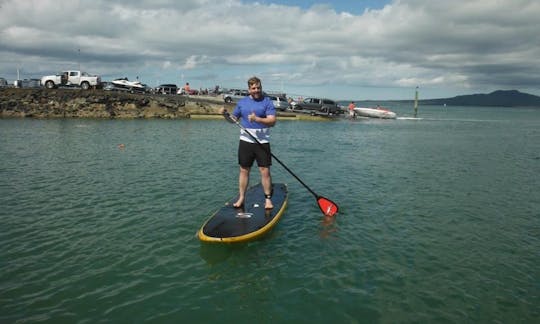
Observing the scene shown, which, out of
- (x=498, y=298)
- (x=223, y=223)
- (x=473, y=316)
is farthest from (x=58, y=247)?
(x=498, y=298)

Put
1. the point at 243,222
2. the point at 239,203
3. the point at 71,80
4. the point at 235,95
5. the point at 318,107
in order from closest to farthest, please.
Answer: the point at 243,222, the point at 239,203, the point at 71,80, the point at 318,107, the point at 235,95

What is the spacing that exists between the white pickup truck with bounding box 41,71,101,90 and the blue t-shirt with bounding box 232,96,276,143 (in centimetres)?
5395

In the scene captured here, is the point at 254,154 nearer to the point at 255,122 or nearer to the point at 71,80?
the point at 255,122

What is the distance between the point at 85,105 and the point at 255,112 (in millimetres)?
47599

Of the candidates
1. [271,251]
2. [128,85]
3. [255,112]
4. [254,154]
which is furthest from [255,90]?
[128,85]

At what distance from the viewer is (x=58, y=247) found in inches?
322

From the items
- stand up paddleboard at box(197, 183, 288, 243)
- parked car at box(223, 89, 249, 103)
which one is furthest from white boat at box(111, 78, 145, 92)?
stand up paddleboard at box(197, 183, 288, 243)

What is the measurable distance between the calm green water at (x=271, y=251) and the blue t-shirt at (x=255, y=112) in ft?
8.20

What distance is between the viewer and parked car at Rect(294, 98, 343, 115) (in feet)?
195

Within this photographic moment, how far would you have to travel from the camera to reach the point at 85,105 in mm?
49312

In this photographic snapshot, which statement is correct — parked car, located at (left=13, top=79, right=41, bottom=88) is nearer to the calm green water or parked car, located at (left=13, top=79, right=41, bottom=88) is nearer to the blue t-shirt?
the calm green water

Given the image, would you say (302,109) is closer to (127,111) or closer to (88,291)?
(127,111)

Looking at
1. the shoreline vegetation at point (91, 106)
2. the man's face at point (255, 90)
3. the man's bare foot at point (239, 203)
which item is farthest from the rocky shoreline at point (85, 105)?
the man's face at point (255, 90)

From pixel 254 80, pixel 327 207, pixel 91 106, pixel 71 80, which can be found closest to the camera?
pixel 254 80
